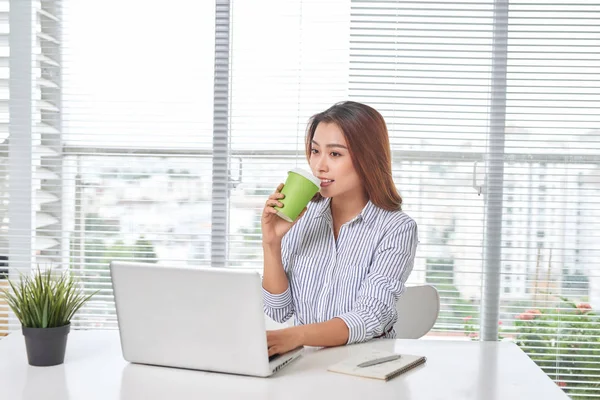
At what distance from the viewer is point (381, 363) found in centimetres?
148

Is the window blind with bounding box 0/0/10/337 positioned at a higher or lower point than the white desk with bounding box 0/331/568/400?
higher

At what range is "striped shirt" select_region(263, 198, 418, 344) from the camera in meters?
1.93

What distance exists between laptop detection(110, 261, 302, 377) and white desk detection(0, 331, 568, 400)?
1.1 inches

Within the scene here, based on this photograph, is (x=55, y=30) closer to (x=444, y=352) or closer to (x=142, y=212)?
(x=142, y=212)

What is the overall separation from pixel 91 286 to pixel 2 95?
0.94 meters

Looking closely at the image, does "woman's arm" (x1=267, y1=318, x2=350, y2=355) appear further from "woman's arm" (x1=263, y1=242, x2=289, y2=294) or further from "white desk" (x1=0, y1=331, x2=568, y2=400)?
"woman's arm" (x1=263, y1=242, x2=289, y2=294)

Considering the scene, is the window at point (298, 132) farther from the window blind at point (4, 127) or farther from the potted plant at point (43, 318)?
the potted plant at point (43, 318)

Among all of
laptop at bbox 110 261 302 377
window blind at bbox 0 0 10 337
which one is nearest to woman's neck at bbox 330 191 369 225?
laptop at bbox 110 261 302 377

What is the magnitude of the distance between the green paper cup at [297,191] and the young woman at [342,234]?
0.26 meters

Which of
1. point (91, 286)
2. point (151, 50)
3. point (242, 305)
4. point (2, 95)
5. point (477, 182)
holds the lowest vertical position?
point (91, 286)

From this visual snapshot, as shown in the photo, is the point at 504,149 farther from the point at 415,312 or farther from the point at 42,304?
the point at 42,304

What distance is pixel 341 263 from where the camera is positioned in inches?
81.2

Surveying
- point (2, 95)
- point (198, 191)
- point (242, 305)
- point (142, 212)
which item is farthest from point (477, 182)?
point (2, 95)

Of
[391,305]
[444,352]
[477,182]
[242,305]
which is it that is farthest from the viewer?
[477,182]
